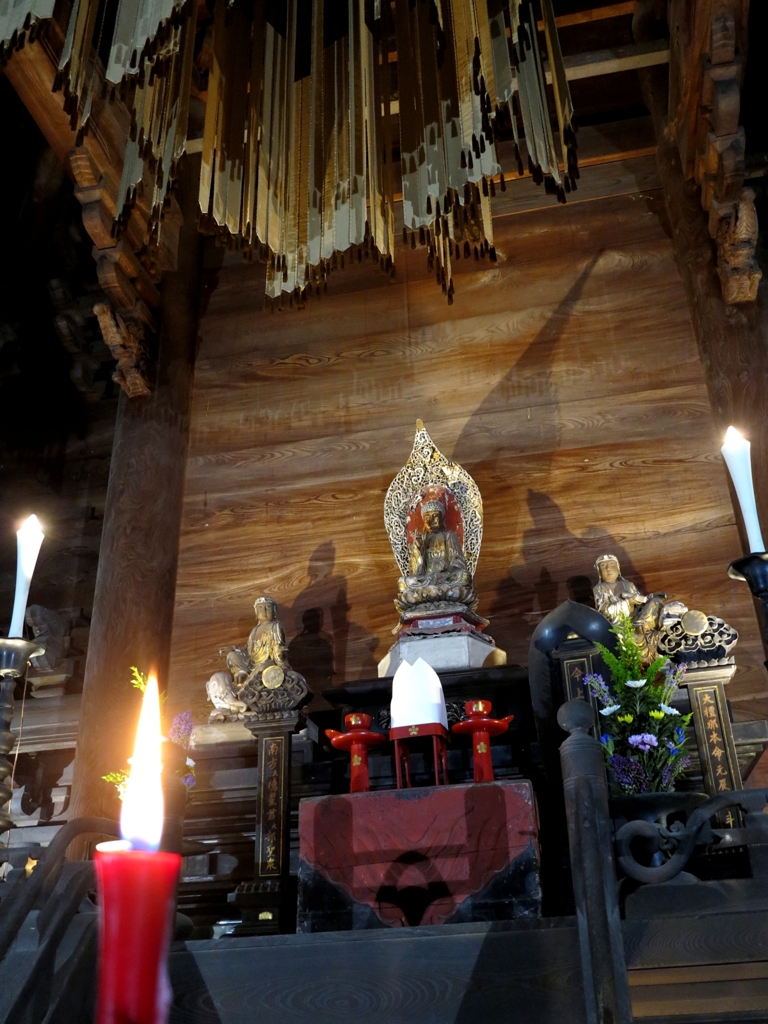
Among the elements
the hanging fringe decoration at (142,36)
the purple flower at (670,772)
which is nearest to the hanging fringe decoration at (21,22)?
the hanging fringe decoration at (142,36)

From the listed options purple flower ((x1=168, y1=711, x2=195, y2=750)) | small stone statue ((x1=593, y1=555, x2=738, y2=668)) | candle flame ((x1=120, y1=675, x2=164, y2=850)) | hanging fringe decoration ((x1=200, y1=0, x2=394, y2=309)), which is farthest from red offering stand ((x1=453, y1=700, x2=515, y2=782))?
candle flame ((x1=120, y1=675, x2=164, y2=850))

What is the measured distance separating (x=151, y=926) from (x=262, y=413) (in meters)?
5.38

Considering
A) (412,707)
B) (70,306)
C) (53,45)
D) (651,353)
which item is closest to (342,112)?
(412,707)

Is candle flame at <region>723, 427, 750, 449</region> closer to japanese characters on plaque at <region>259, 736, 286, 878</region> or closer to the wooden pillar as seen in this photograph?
japanese characters on plaque at <region>259, 736, 286, 878</region>

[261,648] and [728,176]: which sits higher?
[728,176]

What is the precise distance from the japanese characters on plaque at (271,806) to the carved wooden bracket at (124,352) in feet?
8.63

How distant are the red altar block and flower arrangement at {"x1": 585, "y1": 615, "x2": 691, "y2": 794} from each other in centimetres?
43

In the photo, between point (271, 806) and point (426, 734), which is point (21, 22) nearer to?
point (426, 734)

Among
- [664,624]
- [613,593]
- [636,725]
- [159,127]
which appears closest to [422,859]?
[636,725]

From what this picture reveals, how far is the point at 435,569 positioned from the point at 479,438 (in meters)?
1.24

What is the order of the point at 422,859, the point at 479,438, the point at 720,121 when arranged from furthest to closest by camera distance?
1. the point at 479,438
2. the point at 720,121
3. the point at 422,859

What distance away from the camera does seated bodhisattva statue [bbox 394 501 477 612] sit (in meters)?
4.39

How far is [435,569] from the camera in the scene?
14.8 ft

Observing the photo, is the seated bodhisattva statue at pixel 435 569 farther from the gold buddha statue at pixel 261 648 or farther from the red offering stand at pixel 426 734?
the red offering stand at pixel 426 734
